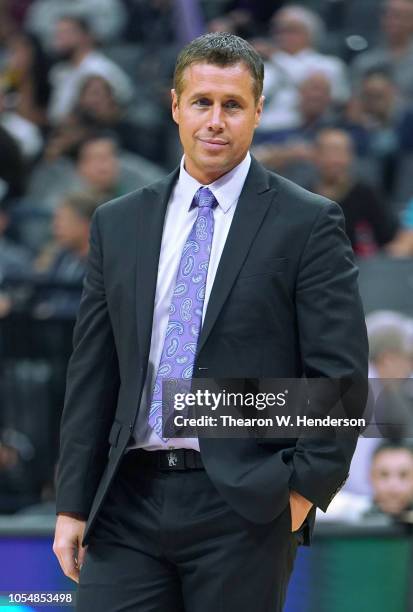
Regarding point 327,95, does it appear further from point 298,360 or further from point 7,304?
point 298,360

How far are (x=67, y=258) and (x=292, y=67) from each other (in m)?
2.57

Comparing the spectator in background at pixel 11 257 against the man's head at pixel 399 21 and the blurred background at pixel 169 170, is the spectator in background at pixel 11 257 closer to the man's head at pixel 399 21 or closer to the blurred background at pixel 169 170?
the blurred background at pixel 169 170

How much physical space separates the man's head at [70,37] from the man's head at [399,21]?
221cm

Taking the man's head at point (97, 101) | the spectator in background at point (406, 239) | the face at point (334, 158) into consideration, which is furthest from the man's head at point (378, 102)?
the man's head at point (97, 101)

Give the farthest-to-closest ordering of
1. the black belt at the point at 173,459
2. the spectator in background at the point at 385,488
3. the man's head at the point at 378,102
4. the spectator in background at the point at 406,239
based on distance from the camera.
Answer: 1. the man's head at the point at 378,102
2. the spectator in background at the point at 406,239
3. the spectator in background at the point at 385,488
4. the black belt at the point at 173,459

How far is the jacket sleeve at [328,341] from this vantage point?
114 inches

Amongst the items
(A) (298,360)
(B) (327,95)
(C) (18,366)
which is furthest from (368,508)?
(B) (327,95)

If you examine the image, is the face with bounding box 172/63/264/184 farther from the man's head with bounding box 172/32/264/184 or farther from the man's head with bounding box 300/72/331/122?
the man's head with bounding box 300/72/331/122

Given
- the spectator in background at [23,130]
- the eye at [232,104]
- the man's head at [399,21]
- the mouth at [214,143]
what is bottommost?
the mouth at [214,143]

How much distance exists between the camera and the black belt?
3.01m

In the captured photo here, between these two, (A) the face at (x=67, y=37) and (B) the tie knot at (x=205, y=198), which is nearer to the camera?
(B) the tie knot at (x=205, y=198)

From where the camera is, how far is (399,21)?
360 inches

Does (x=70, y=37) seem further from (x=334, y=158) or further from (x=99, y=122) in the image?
(x=334, y=158)

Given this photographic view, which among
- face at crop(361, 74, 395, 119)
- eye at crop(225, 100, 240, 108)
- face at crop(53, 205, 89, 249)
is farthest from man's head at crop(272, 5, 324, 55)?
eye at crop(225, 100, 240, 108)
